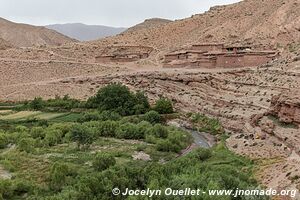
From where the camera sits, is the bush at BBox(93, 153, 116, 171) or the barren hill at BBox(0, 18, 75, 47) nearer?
the bush at BBox(93, 153, 116, 171)

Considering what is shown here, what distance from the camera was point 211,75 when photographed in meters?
43.5

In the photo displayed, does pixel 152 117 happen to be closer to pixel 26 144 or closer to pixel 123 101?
pixel 123 101

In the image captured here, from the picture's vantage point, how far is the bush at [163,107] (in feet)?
135

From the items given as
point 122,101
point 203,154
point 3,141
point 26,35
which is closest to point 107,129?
point 122,101

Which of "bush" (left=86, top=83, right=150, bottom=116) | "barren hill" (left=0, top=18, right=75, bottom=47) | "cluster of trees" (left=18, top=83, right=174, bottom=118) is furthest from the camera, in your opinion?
"barren hill" (left=0, top=18, right=75, bottom=47)

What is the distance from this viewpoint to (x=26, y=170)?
27.4 metres

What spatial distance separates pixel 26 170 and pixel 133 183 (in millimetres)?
8129

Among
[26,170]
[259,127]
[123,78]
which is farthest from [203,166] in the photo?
[123,78]

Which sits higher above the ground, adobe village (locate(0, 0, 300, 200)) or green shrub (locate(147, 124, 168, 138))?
adobe village (locate(0, 0, 300, 200))

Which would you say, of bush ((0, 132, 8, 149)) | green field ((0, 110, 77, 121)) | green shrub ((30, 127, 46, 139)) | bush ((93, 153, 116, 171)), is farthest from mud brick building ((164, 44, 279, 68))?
bush ((93, 153, 116, 171))

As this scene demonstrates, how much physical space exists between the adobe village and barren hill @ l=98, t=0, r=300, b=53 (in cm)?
13

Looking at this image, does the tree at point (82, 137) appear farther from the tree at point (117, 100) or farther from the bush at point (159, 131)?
the tree at point (117, 100)

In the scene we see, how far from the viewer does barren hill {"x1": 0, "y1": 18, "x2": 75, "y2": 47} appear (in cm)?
11519

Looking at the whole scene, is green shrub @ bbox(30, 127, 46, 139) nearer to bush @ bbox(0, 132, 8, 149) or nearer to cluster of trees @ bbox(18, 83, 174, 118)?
bush @ bbox(0, 132, 8, 149)
